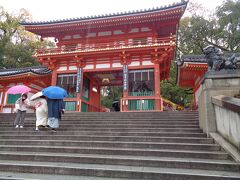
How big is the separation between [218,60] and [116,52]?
353 inches

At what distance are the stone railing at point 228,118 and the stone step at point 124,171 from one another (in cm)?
92

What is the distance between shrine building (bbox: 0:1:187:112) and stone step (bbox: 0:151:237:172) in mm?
8862

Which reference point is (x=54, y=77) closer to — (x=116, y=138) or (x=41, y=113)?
(x=41, y=113)

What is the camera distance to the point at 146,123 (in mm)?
7965

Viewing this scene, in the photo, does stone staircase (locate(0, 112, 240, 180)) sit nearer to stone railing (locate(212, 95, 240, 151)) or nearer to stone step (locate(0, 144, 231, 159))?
stone step (locate(0, 144, 231, 159))

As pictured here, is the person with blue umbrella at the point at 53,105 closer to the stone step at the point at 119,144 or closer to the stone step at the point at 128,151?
the stone step at the point at 119,144

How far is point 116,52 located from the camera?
570 inches

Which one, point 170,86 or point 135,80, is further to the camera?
point 170,86

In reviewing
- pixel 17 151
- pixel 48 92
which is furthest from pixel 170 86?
pixel 17 151

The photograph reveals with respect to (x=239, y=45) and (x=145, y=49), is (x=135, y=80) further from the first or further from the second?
(x=239, y=45)

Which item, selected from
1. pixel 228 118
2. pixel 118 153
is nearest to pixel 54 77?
pixel 118 153

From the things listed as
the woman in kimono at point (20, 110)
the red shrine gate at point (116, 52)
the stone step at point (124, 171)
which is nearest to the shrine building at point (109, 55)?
the red shrine gate at point (116, 52)

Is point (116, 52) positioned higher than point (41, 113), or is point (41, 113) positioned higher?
point (116, 52)

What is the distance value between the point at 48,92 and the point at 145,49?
811 centimetres
